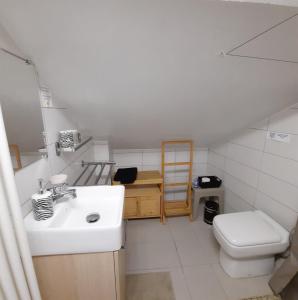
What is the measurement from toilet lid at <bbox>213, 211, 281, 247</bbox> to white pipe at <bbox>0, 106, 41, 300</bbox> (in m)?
1.31

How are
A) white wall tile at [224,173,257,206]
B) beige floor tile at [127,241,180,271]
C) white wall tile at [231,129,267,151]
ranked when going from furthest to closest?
white wall tile at [224,173,257,206] → white wall tile at [231,129,267,151] → beige floor tile at [127,241,180,271]

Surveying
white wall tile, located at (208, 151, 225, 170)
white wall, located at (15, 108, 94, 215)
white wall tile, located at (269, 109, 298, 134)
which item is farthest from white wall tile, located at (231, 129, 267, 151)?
white wall, located at (15, 108, 94, 215)

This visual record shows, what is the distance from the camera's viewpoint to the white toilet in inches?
55.1

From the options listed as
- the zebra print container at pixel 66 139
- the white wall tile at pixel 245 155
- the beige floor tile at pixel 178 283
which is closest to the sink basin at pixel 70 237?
the zebra print container at pixel 66 139

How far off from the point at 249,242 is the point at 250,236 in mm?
58

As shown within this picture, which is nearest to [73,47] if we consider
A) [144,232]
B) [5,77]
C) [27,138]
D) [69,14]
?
[69,14]

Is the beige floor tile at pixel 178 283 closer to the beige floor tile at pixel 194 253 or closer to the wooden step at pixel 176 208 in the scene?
the beige floor tile at pixel 194 253

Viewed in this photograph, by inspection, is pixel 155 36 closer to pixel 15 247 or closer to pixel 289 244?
pixel 15 247

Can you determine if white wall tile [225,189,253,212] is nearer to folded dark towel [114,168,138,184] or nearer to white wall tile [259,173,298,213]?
white wall tile [259,173,298,213]

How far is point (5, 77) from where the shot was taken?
83cm

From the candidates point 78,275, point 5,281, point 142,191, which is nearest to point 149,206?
point 142,191

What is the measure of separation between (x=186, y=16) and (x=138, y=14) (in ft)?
0.70

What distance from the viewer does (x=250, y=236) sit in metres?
1.43

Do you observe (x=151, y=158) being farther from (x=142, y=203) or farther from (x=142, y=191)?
(x=142, y=203)
